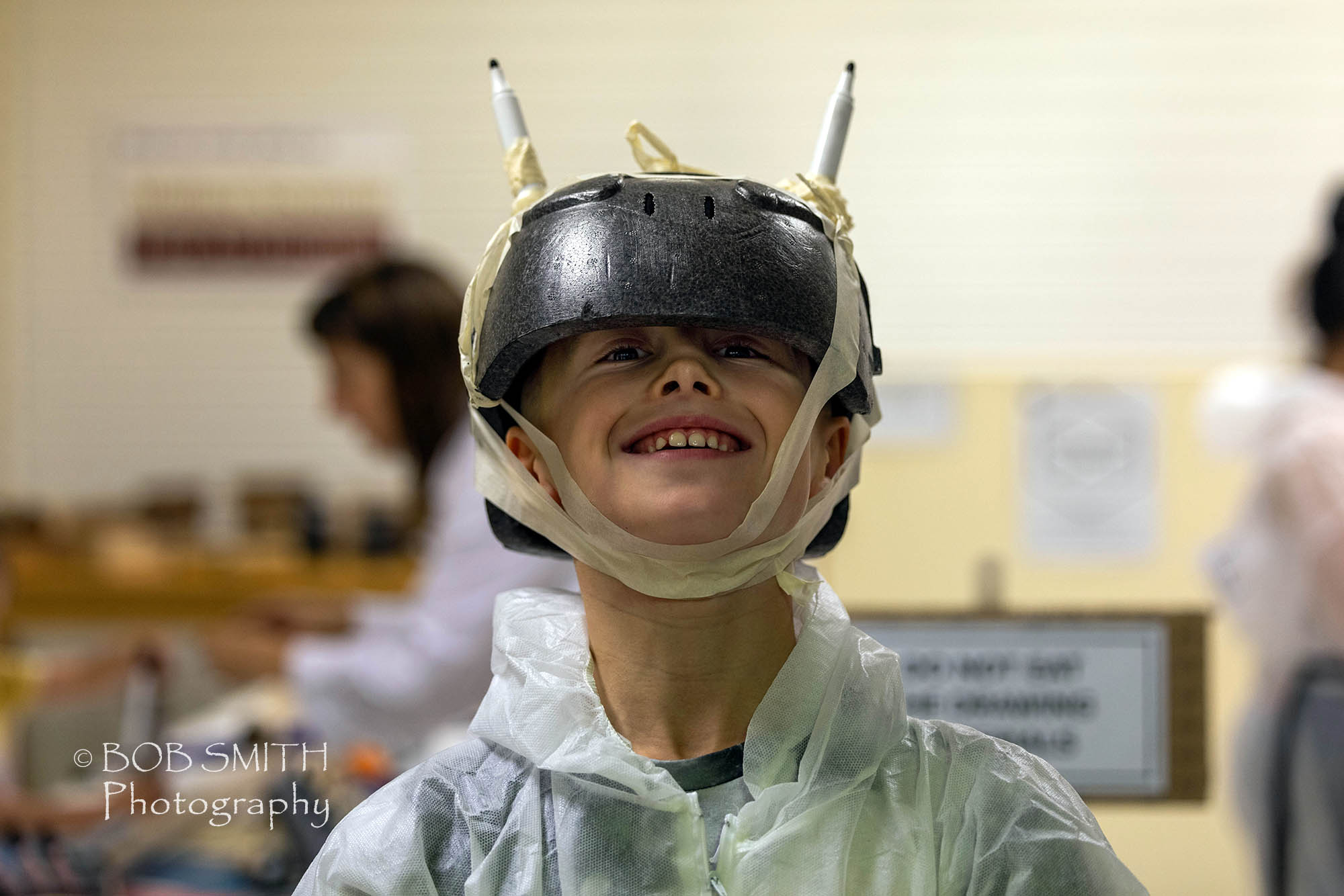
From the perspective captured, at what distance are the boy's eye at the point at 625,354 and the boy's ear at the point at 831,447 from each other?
133 millimetres

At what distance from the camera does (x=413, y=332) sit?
6.86 ft

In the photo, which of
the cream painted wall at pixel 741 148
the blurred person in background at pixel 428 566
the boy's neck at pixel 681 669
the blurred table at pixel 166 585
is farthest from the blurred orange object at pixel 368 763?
the cream painted wall at pixel 741 148

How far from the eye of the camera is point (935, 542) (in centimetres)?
169

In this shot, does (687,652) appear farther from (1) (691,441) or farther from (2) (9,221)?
(2) (9,221)

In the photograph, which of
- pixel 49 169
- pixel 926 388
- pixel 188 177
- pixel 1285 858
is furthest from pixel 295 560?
pixel 1285 858

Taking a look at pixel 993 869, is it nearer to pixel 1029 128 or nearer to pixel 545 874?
pixel 545 874

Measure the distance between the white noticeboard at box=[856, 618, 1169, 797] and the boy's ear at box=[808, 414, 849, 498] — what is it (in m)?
0.58

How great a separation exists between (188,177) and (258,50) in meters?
0.52

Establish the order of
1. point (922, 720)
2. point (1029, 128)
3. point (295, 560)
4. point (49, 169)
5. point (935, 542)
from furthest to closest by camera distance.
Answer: point (49, 169) → point (1029, 128) → point (295, 560) → point (935, 542) → point (922, 720)

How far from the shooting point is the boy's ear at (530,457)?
811mm

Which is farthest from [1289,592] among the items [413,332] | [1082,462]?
[413,332]

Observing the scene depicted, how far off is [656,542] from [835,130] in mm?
299

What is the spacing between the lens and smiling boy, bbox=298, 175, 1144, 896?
0.73m

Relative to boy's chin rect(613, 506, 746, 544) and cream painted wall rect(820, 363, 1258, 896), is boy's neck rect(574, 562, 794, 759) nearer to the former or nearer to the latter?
boy's chin rect(613, 506, 746, 544)
